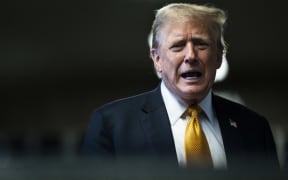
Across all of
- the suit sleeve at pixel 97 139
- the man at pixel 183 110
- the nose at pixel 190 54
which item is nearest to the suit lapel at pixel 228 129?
the man at pixel 183 110

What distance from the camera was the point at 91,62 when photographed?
103cm

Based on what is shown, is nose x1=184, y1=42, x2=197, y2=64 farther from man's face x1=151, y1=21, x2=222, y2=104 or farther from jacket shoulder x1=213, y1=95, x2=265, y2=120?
jacket shoulder x1=213, y1=95, x2=265, y2=120

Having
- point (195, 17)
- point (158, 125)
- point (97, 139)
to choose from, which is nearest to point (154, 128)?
point (158, 125)

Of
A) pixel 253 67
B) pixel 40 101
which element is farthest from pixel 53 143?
pixel 253 67

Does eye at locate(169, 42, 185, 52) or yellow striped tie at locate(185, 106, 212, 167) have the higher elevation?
eye at locate(169, 42, 185, 52)

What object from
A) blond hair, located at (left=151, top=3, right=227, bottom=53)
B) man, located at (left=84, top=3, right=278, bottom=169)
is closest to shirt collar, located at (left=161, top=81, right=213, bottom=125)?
man, located at (left=84, top=3, right=278, bottom=169)

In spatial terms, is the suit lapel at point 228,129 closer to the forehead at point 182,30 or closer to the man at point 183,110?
the man at point 183,110

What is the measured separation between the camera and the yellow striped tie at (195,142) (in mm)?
1028

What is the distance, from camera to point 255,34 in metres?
1.09

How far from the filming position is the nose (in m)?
1.02

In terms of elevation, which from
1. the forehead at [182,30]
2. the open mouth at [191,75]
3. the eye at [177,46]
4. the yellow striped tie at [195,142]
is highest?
the forehead at [182,30]

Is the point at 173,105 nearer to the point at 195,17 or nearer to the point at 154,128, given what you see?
the point at 154,128

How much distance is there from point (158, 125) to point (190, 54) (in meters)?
0.17

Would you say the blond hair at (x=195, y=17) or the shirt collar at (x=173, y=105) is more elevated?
the blond hair at (x=195, y=17)
